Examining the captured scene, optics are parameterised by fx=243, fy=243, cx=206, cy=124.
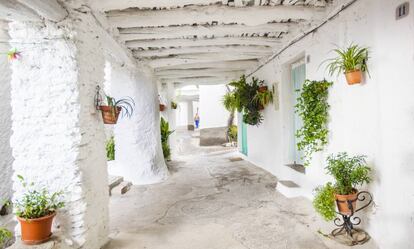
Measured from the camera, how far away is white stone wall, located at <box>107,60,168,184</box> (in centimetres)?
527

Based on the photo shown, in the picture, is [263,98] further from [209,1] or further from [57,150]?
[57,150]

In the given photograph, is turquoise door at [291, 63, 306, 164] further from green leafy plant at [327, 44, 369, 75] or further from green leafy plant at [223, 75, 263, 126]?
green leafy plant at [327, 44, 369, 75]

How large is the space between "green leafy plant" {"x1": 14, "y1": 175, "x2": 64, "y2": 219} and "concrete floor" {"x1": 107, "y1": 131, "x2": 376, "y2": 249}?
0.82 meters

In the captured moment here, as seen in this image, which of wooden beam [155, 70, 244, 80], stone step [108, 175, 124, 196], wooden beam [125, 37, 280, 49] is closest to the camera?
wooden beam [125, 37, 280, 49]

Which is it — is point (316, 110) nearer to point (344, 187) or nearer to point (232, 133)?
point (344, 187)

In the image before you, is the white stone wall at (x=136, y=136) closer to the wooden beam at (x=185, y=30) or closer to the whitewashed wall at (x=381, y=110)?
the wooden beam at (x=185, y=30)

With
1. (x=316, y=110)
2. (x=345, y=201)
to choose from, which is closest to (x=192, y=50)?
(x=316, y=110)

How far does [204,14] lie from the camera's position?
9.62 ft

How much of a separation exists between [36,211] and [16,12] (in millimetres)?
1648

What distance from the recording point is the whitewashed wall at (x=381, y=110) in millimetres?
1976

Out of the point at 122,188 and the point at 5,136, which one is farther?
the point at 122,188

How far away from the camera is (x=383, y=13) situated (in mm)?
2154

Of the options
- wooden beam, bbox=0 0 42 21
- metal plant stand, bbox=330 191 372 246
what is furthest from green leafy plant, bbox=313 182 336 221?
wooden beam, bbox=0 0 42 21

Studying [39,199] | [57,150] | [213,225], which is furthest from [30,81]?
[213,225]
